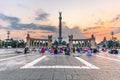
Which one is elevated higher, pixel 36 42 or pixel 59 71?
pixel 36 42

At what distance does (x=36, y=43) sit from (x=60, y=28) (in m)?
34.0

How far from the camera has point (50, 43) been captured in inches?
5753

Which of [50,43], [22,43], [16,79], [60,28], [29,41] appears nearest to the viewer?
[16,79]

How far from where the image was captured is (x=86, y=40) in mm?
148375

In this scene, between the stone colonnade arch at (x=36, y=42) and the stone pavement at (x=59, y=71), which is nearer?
the stone pavement at (x=59, y=71)

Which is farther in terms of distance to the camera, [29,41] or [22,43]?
[22,43]

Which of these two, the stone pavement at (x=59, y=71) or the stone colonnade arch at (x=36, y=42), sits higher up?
the stone colonnade arch at (x=36, y=42)

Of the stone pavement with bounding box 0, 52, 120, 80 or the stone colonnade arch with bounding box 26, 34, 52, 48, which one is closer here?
the stone pavement with bounding box 0, 52, 120, 80

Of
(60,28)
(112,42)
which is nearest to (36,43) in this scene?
(60,28)

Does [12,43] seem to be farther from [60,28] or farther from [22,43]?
[60,28]

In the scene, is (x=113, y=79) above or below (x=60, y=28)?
below

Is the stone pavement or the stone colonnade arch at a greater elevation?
the stone colonnade arch

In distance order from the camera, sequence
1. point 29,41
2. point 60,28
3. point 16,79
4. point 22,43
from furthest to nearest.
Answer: point 22,43
point 29,41
point 60,28
point 16,79

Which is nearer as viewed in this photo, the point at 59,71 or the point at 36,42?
the point at 59,71
